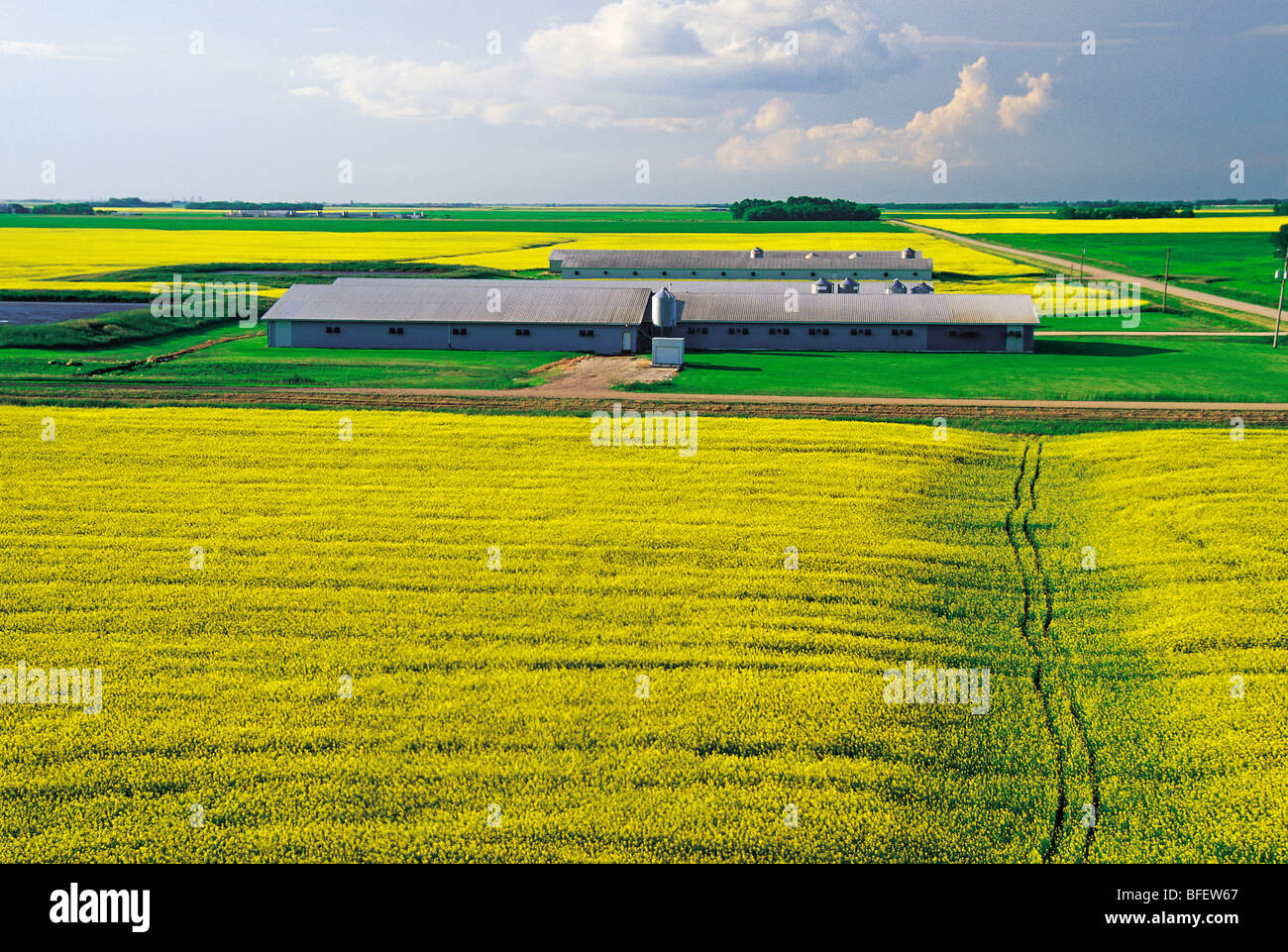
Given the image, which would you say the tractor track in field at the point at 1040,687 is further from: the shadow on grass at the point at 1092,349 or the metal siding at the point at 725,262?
the metal siding at the point at 725,262

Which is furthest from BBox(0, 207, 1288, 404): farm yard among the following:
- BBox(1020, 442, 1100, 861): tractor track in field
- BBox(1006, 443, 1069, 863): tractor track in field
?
BBox(1006, 443, 1069, 863): tractor track in field

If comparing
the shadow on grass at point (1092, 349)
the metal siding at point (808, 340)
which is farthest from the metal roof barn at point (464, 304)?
the shadow on grass at point (1092, 349)

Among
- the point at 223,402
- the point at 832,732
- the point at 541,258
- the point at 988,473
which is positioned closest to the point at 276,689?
the point at 832,732

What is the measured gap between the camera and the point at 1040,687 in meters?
18.1

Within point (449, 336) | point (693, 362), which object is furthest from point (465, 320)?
point (693, 362)

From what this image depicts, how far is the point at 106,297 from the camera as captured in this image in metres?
91.8

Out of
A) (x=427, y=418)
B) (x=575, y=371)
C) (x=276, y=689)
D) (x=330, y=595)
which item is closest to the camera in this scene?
(x=276, y=689)

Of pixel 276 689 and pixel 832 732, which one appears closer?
pixel 832 732

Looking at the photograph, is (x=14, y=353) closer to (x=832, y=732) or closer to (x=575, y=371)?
(x=575, y=371)

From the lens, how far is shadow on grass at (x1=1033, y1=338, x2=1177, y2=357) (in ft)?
207

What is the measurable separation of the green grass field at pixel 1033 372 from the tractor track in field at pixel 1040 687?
825 inches

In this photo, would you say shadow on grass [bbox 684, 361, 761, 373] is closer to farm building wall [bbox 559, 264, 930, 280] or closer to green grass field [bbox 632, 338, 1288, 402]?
green grass field [bbox 632, 338, 1288, 402]

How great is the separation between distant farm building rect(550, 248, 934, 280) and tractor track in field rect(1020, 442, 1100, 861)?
280ft

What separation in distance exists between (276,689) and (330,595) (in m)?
4.79
